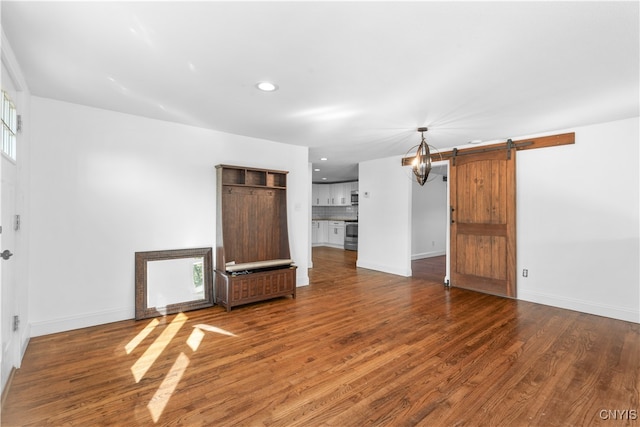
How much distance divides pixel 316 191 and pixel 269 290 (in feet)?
24.4

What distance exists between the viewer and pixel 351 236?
947 centimetres

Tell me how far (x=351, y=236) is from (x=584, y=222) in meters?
6.10

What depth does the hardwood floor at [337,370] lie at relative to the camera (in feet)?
6.24

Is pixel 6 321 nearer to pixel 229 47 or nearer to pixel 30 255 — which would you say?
pixel 30 255

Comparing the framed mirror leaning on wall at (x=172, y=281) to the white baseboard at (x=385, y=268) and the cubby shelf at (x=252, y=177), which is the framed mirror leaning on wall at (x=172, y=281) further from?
the white baseboard at (x=385, y=268)

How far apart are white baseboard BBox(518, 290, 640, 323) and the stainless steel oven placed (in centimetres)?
525

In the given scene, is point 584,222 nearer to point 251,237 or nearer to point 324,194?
point 251,237

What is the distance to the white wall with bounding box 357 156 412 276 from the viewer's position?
5957 mm

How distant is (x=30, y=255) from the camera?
9.89 feet

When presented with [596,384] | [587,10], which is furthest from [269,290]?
[587,10]

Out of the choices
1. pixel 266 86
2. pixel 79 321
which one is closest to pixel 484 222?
pixel 266 86

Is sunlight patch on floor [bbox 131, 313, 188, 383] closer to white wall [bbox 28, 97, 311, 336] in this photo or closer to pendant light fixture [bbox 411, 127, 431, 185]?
white wall [bbox 28, 97, 311, 336]

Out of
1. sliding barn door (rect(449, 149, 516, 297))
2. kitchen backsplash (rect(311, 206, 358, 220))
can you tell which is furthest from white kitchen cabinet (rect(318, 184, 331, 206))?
sliding barn door (rect(449, 149, 516, 297))

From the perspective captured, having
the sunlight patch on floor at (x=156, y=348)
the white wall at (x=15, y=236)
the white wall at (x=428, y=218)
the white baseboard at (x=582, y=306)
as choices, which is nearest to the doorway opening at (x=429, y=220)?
the white wall at (x=428, y=218)
